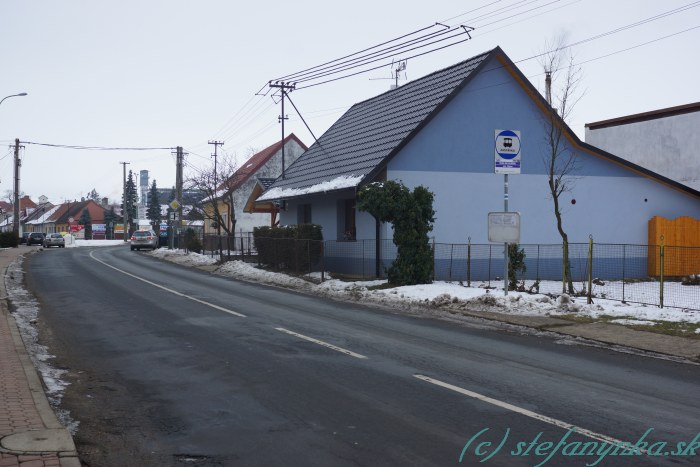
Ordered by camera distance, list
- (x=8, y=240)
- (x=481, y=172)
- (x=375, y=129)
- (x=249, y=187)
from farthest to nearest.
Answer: (x=249, y=187), (x=8, y=240), (x=375, y=129), (x=481, y=172)

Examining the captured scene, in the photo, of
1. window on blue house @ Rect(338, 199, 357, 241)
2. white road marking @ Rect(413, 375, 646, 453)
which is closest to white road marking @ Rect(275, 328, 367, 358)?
white road marking @ Rect(413, 375, 646, 453)

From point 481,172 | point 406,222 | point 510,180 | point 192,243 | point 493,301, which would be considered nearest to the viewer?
point 493,301

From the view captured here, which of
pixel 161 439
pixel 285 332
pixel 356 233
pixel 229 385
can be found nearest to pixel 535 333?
pixel 285 332

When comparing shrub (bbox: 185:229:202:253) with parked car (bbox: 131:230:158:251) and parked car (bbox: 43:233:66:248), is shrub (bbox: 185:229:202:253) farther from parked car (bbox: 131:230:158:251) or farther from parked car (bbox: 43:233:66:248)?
parked car (bbox: 43:233:66:248)

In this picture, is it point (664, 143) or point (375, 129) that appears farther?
point (664, 143)

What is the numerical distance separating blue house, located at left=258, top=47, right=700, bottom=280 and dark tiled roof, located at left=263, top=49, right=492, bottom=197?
3.1 inches

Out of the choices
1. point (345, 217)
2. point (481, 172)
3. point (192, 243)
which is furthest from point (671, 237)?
point (192, 243)

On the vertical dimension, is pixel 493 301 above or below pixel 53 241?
below

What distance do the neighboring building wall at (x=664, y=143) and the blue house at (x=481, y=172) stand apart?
6884 mm

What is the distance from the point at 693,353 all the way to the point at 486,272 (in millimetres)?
13110

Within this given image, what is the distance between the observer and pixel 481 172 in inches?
924

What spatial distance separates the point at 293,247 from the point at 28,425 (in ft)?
62.6

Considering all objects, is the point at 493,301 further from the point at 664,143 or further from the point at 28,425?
the point at 664,143

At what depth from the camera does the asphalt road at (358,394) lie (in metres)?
5.41
